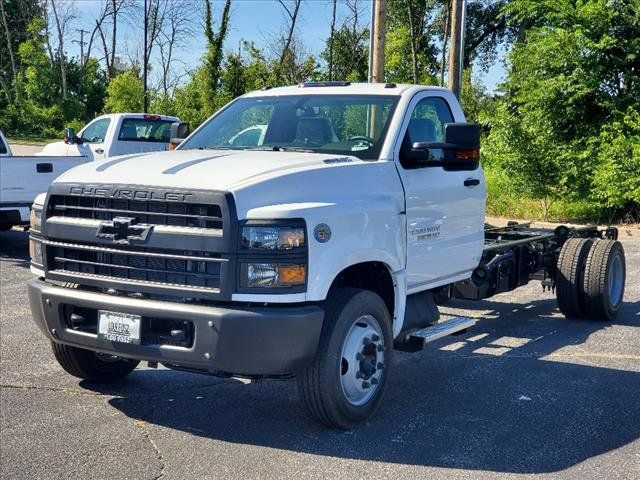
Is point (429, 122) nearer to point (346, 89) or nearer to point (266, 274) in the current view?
point (346, 89)

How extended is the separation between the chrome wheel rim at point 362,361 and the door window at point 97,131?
44.5 ft

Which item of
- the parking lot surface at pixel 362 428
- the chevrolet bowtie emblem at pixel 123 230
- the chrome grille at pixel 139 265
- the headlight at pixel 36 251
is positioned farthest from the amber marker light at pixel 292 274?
the headlight at pixel 36 251

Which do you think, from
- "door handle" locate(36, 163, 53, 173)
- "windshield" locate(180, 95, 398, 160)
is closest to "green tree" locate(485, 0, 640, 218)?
"door handle" locate(36, 163, 53, 173)

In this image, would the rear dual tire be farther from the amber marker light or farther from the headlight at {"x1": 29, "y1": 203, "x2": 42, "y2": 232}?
the headlight at {"x1": 29, "y1": 203, "x2": 42, "y2": 232}

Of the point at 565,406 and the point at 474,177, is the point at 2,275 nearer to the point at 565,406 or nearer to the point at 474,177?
the point at 474,177

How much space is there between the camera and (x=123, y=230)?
4.79m

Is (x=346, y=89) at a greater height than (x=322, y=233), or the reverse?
(x=346, y=89)

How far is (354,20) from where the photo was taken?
1459 inches

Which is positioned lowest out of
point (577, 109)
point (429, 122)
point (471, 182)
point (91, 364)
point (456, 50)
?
point (91, 364)

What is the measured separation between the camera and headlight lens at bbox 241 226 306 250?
4480 millimetres

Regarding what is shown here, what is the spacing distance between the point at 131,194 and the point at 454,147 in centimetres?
232

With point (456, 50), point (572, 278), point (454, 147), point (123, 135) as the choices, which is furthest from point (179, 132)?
point (456, 50)

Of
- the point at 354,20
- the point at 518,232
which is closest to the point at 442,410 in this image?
the point at 518,232

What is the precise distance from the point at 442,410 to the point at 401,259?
1072 mm
